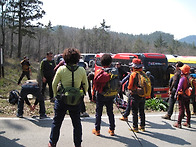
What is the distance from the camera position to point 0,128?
4547mm

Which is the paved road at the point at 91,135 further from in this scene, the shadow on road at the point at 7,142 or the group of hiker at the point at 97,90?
the group of hiker at the point at 97,90

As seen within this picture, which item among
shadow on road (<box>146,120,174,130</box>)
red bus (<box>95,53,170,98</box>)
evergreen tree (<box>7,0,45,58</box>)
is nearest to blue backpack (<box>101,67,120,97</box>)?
shadow on road (<box>146,120,174,130</box>)

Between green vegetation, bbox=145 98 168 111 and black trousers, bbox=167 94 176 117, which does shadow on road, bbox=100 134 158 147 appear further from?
green vegetation, bbox=145 98 168 111

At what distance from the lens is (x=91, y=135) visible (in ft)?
14.6

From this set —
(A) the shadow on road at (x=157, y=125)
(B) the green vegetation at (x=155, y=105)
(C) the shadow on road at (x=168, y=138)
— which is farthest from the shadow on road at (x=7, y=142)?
(B) the green vegetation at (x=155, y=105)

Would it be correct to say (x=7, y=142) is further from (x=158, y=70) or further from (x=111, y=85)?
(x=158, y=70)

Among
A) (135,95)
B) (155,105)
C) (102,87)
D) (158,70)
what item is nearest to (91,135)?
(102,87)

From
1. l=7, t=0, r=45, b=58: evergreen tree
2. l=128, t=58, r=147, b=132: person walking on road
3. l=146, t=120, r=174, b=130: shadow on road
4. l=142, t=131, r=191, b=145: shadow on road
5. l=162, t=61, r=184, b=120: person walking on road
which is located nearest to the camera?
l=142, t=131, r=191, b=145: shadow on road

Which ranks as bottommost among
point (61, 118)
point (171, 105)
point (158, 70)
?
point (171, 105)

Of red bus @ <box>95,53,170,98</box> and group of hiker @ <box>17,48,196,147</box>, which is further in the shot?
red bus @ <box>95,53,170,98</box>

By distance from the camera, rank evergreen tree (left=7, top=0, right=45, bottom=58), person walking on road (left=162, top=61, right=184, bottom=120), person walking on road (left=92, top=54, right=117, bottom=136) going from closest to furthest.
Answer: person walking on road (left=92, top=54, right=117, bottom=136)
person walking on road (left=162, top=61, right=184, bottom=120)
evergreen tree (left=7, top=0, right=45, bottom=58)

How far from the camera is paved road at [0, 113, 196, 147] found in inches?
158

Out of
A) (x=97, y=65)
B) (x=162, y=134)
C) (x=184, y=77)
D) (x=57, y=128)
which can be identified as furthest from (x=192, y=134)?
(x=97, y=65)

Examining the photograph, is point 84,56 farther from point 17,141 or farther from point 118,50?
point 118,50
